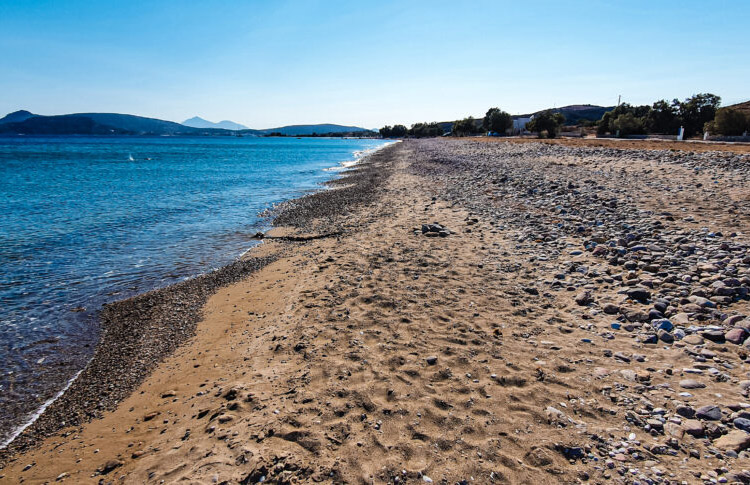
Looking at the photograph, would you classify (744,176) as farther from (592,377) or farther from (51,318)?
(51,318)

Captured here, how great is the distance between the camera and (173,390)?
589cm

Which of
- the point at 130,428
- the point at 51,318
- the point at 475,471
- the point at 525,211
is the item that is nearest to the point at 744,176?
the point at 525,211

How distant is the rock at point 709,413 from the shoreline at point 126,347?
8312 millimetres

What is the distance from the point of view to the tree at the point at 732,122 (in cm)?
4494

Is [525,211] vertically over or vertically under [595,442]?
over

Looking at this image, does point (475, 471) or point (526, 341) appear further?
point (526, 341)

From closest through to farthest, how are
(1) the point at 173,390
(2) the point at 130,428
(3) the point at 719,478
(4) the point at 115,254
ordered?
1. (3) the point at 719,478
2. (2) the point at 130,428
3. (1) the point at 173,390
4. (4) the point at 115,254

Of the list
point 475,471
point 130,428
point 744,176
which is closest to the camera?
point 475,471

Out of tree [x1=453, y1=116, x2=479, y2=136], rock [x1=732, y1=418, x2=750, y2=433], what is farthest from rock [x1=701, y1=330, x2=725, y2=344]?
tree [x1=453, y1=116, x2=479, y2=136]

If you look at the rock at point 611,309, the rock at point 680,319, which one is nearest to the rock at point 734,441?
the rock at point 680,319

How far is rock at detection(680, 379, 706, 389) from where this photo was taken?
14.5ft

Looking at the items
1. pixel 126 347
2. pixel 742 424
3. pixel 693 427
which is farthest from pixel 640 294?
pixel 126 347

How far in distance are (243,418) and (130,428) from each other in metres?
1.99

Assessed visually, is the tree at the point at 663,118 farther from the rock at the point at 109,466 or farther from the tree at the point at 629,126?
the rock at the point at 109,466
